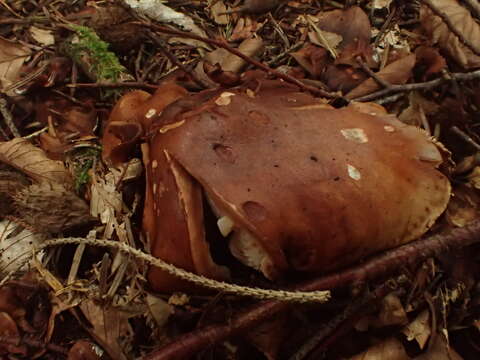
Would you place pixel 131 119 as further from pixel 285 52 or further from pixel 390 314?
pixel 390 314

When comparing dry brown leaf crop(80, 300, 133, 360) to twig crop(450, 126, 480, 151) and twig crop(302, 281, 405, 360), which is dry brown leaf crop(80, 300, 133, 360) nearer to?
twig crop(302, 281, 405, 360)

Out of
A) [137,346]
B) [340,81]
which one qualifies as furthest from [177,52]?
[137,346]

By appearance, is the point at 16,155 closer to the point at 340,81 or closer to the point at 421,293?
the point at 340,81

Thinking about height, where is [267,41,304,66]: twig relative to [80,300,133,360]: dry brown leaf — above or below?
above

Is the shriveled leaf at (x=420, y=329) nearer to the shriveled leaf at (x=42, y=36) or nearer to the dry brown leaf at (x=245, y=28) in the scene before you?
the dry brown leaf at (x=245, y=28)

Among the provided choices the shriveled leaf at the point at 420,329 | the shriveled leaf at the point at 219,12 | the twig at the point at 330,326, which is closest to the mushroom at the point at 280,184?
the twig at the point at 330,326

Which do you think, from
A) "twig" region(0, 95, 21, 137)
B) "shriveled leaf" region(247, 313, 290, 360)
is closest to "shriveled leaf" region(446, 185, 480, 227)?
"shriveled leaf" region(247, 313, 290, 360)

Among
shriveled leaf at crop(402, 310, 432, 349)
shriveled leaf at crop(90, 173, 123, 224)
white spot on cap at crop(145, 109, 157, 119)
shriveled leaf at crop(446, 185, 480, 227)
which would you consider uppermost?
white spot on cap at crop(145, 109, 157, 119)

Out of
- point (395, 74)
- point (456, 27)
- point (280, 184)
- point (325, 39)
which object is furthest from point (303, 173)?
point (456, 27)
